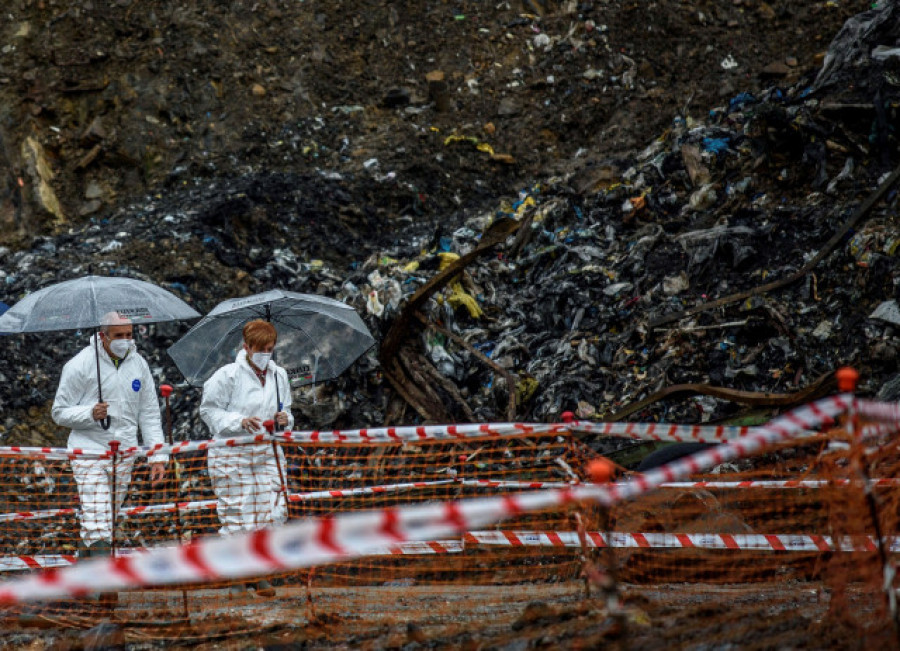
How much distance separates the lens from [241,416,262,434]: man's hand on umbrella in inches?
208

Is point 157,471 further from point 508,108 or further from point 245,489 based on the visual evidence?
point 508,108

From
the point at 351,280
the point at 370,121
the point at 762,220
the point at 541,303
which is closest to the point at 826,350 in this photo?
the point at 762,220

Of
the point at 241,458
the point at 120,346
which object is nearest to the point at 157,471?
the point at 241,458

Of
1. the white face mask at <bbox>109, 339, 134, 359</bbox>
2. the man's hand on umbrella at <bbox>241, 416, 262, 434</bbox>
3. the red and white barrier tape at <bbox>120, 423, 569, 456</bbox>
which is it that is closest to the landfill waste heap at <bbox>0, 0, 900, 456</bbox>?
the red and white barrier tape at <bbox>120, 423, 569, 456</bbox>

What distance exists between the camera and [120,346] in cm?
565

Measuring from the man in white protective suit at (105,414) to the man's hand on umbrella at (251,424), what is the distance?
575mm

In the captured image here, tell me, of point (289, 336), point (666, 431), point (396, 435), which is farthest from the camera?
point (289, 336)

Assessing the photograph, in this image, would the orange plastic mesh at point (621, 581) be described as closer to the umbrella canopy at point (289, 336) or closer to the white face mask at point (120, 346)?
the white face mask at point (120, 346)

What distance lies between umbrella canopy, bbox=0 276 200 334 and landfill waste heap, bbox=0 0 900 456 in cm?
334

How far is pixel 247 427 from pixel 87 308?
1484 millimetres

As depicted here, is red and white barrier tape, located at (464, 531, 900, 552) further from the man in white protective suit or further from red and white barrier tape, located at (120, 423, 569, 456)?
the man in white protective suit

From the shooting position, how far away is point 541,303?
9.74 meters

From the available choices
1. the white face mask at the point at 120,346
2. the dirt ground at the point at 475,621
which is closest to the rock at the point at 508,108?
the white face mask at the point at 120,346

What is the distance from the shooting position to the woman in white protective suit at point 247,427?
211 inches
